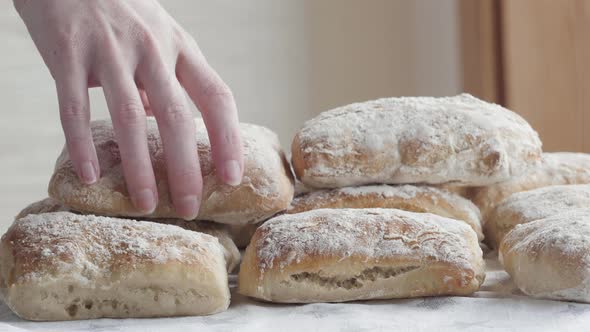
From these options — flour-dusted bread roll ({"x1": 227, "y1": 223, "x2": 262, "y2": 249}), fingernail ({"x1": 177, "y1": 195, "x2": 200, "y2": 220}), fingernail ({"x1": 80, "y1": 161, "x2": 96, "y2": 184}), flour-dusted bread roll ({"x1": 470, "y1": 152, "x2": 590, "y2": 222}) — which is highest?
fingernail ({"x1": 80, "y1": 161, "x2": 96, "y2": 184})

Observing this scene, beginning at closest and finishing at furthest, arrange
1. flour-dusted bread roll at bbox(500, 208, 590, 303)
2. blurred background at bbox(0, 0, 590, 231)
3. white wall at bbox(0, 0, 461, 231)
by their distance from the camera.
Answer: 1. flour-dusted bread roll at bbox(500, 208, 590, 303)
2. blurred background at bbox(0, 0, 590, 231)
3. white wall at bbox(0, 0, 461, 231)

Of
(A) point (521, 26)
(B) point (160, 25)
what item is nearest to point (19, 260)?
(B) point (160, 25)

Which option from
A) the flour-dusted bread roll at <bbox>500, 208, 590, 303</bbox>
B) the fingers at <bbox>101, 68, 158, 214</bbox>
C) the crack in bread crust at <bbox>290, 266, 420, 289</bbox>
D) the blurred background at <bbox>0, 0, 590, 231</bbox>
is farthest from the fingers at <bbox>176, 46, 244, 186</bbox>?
the blurred background at <bbox>0, 0, 590, 231</bbox>

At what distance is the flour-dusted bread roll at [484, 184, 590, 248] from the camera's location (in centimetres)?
128

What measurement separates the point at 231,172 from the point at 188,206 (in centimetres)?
8

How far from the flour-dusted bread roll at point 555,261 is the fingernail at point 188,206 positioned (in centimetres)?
43

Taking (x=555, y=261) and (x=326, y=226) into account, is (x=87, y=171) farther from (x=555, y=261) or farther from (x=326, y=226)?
(x=555, y=261)

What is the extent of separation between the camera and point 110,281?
3.34 ft

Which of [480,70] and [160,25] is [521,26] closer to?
[480,70]

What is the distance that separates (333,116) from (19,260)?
585 millimetres

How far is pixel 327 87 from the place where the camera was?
10.8 ft

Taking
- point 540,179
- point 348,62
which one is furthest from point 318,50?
point 540,179

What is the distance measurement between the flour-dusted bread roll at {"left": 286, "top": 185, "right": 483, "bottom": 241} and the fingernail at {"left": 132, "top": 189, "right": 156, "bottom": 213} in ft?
0.74

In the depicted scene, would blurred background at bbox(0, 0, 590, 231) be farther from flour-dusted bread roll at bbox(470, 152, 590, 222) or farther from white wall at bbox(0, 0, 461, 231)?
flour-dusted bread roll at bbox(470, 152, 590, 222)
